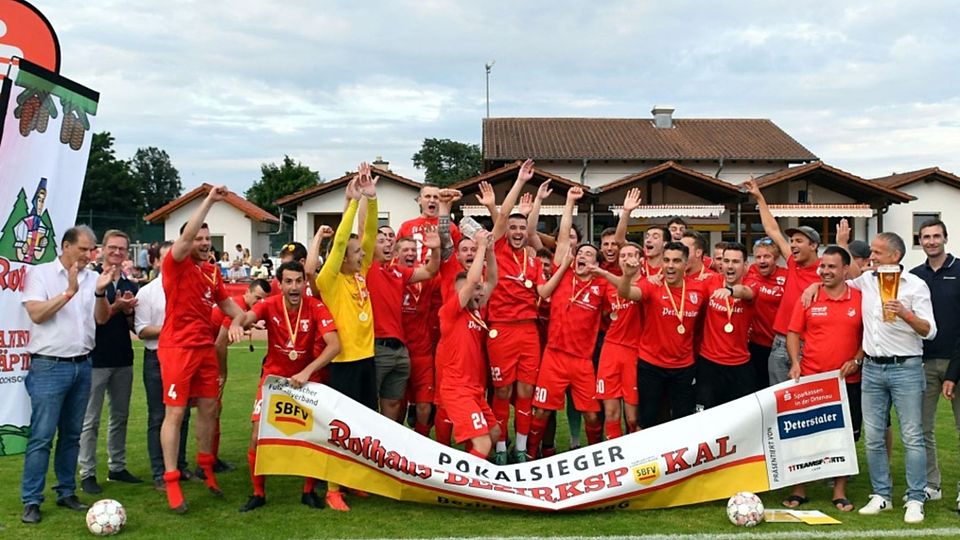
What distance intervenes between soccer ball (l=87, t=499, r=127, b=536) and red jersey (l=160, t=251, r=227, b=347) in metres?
1.29

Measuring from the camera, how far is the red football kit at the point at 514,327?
677 cm

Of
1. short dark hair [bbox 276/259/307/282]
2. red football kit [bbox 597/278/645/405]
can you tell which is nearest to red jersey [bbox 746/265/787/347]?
red football kit [bbox 597/278/645/405]

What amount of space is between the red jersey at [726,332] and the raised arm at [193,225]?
4207 mm

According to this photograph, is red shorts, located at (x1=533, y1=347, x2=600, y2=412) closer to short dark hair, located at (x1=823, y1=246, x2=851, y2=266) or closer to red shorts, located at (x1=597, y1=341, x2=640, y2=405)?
red shorts, located at (x1=597, y1=341, x2=640, y2=405)

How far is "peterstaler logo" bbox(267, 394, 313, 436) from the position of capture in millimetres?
5820

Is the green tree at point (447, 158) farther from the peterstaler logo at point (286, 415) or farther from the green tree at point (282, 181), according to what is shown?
the peterstaler logo at point (286, 415)

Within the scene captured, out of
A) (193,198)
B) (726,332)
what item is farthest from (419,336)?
(193,198)

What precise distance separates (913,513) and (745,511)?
131 centimetres

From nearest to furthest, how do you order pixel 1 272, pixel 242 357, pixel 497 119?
pixel 1 272, pixel 242 357, pixel 497 119

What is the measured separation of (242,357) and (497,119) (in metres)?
26.3

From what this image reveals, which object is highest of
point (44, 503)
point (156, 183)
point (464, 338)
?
point (156, 183)

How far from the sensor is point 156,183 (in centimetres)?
11125

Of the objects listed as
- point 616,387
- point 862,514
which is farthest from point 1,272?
point 862,514

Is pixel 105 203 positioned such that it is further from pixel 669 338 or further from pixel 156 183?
pixel 669 338
